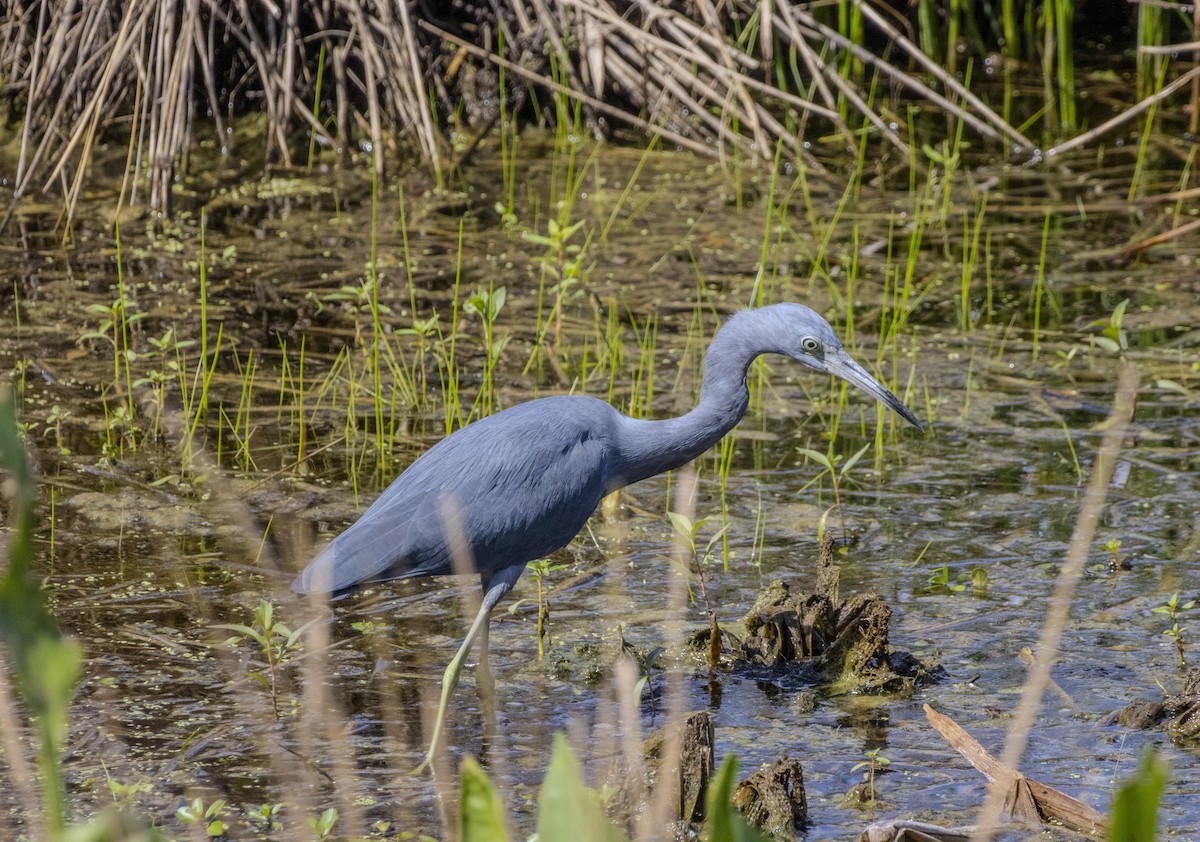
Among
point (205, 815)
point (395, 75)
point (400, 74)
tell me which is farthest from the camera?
point (395, 75)

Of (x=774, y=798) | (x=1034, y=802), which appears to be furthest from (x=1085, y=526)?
(x=774, y=798)

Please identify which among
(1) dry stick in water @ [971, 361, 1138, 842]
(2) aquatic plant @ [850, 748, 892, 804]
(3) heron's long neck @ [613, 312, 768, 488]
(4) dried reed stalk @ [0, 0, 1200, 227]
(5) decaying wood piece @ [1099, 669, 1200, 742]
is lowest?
(2) aquatic plant @ [850, 748, 892, 804]

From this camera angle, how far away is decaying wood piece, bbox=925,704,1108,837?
314 cm

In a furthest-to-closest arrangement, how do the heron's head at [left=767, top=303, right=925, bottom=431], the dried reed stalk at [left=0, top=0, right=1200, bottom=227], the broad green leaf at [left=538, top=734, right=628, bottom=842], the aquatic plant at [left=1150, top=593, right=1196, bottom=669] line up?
the dried reed stalk at [left=0, top=0, right=1200, bottom=227]
the heron's head at [left=767, top=303, right=925, bottom=431]
the aquatic plant at [left=1150, top=593, right=1196, bottom=669]
the broad green leaf at [left=538, top=734, right=628, bottom=842]

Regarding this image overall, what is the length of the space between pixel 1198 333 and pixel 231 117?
553cm

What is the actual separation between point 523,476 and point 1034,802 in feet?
4.96

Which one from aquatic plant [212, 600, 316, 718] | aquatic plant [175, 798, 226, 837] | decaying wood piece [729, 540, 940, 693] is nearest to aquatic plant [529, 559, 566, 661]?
decaying wood piece [729, 540, 940, 693]

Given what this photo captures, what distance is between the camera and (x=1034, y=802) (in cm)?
322

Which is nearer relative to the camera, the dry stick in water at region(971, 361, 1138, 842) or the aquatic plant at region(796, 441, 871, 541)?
the dry stick in water at region(971, 361, 1138, 842)

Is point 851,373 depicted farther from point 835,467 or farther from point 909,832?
point 909,832

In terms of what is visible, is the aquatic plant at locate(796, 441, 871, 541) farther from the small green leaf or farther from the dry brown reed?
the small green leaf

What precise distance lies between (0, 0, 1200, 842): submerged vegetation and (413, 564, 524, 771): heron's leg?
11 centimetres

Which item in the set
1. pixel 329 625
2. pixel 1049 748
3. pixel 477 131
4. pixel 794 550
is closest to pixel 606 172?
pixel 477 131

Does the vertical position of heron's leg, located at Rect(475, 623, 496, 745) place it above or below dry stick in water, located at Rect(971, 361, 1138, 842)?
below
